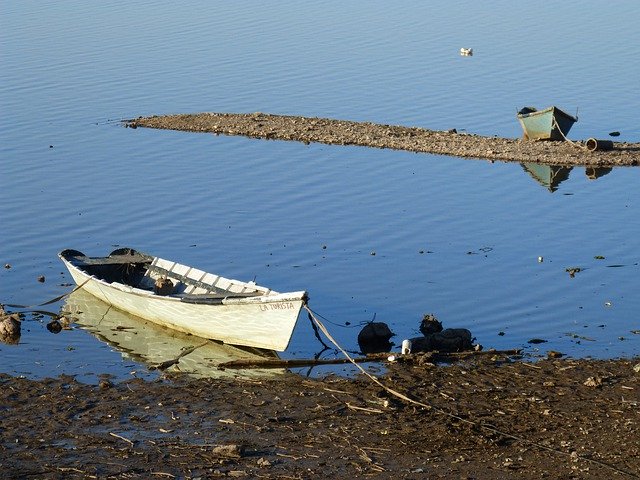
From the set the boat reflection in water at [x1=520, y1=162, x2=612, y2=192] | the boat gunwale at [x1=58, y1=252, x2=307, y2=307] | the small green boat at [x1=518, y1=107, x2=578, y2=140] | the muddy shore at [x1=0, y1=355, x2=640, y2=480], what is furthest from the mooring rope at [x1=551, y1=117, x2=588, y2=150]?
the muddy shore at [x1=0, y1=355, x2=640, y2=480]

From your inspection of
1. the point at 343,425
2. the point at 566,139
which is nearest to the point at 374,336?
the point at 343,425

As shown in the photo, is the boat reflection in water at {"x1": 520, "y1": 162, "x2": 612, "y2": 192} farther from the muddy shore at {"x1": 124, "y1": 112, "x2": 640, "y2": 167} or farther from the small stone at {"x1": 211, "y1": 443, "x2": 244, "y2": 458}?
the small stone at {"x1": 211, "y1": 443, "x2": 244, "y2": 458}

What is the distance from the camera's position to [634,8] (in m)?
85.7

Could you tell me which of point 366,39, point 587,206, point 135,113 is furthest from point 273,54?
point 587,206

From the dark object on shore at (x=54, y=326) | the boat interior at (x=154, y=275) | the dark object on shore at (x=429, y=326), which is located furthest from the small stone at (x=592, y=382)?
the dark object on shore at (x=54, y=326)

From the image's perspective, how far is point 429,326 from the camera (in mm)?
23422

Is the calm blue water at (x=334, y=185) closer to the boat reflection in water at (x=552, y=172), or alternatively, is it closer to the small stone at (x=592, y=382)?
the boat reflection in water at (x=552, y=172)

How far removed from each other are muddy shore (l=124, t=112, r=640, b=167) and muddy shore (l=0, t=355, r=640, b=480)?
20.6 metres

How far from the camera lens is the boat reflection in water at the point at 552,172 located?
3891 cm

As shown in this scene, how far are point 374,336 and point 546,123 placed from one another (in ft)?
69.3

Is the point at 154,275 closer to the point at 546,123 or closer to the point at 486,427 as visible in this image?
the point at 486,427

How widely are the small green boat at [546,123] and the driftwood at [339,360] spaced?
21.3 meters

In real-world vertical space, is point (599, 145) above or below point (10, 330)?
above

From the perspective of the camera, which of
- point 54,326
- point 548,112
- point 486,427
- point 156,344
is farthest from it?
point 548,112
